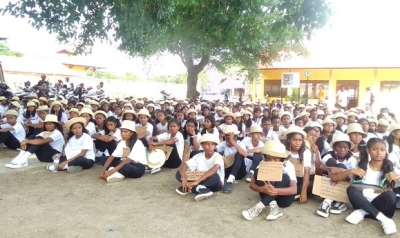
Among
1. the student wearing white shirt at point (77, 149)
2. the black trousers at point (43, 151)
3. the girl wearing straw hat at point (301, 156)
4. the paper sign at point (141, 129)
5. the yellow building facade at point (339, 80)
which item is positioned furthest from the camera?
the yellow building facade at point (339, 80)

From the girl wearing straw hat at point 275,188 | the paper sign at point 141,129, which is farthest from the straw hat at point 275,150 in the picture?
the paper sign at point 141,129

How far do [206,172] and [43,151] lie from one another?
334 centimetres

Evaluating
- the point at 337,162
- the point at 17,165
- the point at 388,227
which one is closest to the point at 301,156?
the point at 337,162

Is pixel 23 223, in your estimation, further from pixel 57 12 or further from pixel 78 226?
pixel 57 12

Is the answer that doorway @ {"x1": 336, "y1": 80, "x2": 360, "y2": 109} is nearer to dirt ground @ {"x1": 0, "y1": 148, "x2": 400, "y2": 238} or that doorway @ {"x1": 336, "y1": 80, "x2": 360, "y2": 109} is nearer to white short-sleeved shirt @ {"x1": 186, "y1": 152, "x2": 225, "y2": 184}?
dirt ground @ {"x1": 0, "y1": 148, "x2": 400, "y2": 238}

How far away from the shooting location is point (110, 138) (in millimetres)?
6613

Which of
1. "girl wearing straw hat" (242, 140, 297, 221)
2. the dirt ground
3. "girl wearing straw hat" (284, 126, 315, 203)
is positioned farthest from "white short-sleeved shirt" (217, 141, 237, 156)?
"girl wearing straw hat" (242, 140, 297, 221)

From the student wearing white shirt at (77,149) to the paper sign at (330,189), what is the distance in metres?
3.66

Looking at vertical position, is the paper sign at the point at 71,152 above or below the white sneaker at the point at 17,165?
above

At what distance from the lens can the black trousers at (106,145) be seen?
6.72 m

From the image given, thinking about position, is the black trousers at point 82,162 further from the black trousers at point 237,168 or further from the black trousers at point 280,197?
the black trousers at point 280,197

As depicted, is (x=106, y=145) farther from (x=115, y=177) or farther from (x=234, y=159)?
(x=234, y=159)

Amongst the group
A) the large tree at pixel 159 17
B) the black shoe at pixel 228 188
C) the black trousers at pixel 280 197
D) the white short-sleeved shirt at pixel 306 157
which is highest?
the large tree at pixel 159 17

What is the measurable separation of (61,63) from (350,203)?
1208 inches
